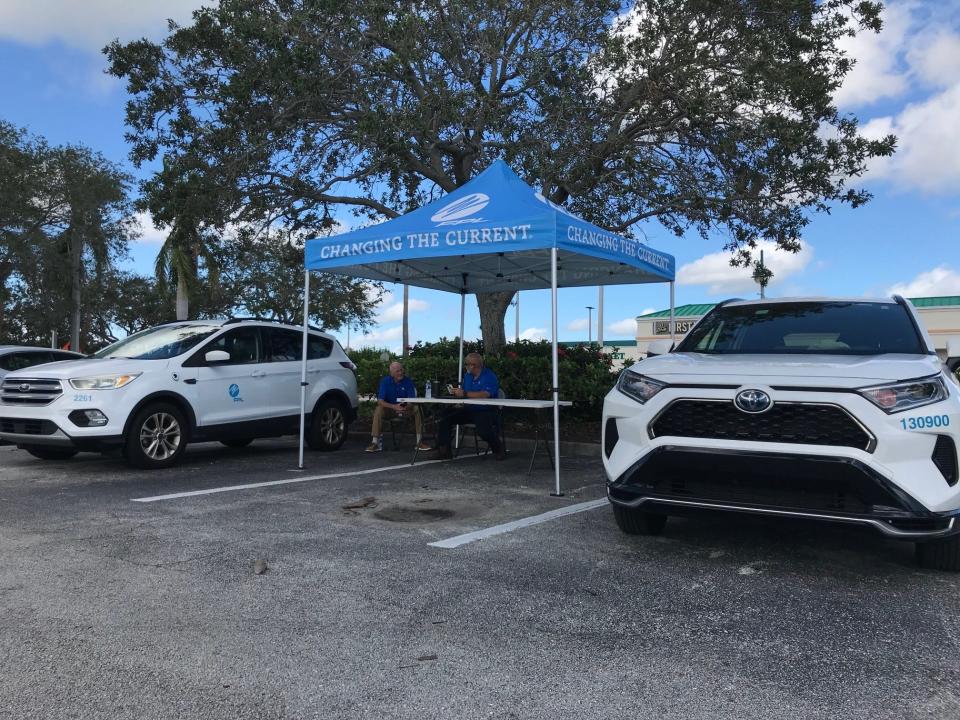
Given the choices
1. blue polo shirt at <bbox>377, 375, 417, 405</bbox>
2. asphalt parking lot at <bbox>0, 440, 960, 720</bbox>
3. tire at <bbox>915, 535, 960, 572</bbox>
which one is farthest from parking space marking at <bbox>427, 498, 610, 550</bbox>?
blue polo shirt at <bbox>377, 375, 417, 405</bbox>

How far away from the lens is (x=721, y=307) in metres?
6.56

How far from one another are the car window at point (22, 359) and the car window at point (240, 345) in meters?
4.49

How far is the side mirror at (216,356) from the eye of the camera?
9.15 meters

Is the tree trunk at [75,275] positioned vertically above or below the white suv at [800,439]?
above

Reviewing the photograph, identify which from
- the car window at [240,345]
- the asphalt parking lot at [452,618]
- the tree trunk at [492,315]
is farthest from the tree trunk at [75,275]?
the asphalt parking lot at [452,618]

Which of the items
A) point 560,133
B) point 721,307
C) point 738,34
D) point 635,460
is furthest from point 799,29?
point 635,460

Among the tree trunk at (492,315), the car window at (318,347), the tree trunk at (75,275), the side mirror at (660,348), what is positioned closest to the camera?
the side mirror at (660,348)

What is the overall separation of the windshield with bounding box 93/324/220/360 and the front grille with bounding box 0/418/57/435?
1.17m

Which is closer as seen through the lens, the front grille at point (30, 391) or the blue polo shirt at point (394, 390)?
the front grille at point (30, 391)

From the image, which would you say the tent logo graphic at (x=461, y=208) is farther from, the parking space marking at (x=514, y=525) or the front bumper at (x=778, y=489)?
the front bumper at (x=778, y=489)

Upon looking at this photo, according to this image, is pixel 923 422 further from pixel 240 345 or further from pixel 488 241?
pixel 240 345

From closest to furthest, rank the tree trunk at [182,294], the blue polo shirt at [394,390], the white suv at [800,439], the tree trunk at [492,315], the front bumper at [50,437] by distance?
the white suv at [800,439], the front bumper at [50,437], the blue polo shirt at [394,390], the tree trunk at [492,315], the tree trunk at [182,294]

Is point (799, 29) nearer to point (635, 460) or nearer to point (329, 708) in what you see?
point (635, 460)

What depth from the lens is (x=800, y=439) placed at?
4336mm
